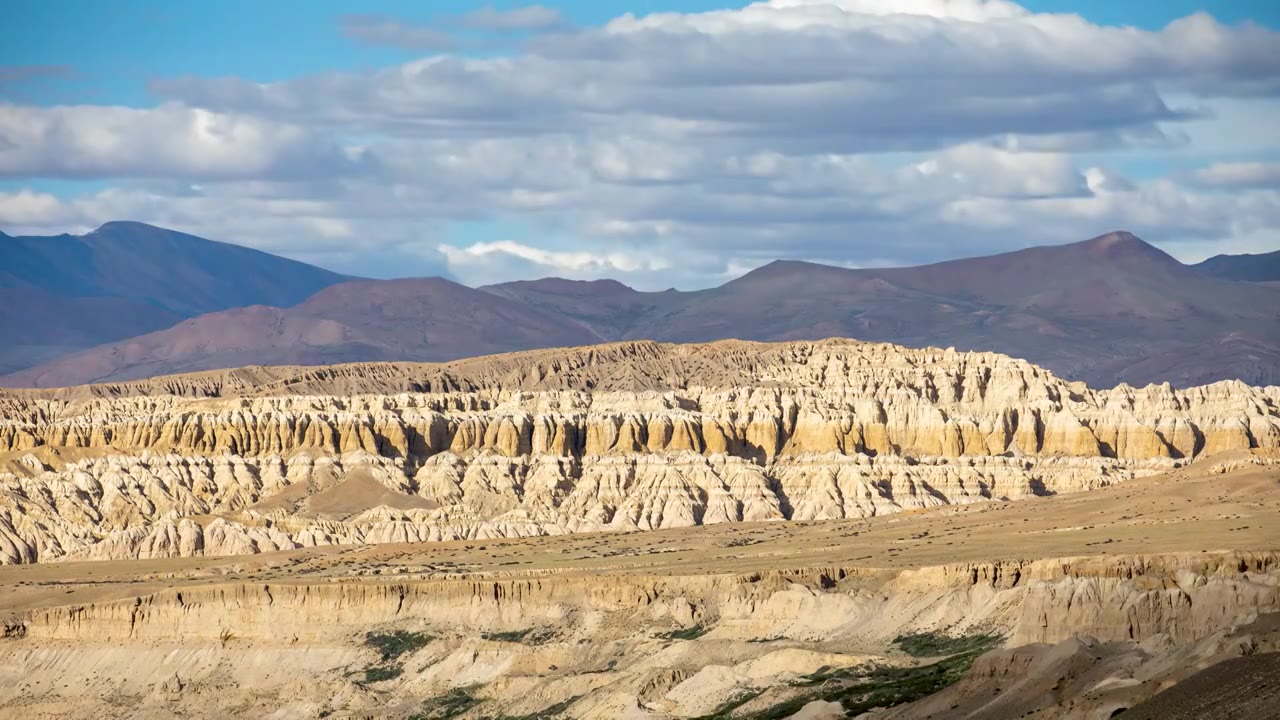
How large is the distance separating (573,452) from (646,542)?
29.6 metres

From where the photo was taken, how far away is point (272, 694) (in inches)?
4454

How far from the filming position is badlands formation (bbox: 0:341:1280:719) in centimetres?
9044

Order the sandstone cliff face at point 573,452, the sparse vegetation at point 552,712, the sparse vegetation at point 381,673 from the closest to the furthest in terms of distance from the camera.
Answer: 1. the sparse vegetation at point 552,712
2. the sparse vegetation at point 381,673
3. the sandstone cliff face at point 573,452

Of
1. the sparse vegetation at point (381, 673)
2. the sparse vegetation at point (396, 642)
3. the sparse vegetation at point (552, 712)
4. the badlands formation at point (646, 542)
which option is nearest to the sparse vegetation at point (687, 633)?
the badlands formation at point (646, 542)

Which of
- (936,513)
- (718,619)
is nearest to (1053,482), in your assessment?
(936,513)

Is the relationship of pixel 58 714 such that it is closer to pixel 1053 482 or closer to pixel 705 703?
pixel 705 703

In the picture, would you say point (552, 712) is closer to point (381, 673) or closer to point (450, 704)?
point (450, 704)

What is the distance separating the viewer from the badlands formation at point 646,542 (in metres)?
90.4

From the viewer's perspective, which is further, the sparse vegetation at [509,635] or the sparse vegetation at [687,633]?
the sparse vegetation at [509,635]

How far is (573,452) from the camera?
176125 millimetres

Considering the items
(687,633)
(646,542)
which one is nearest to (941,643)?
(687,633)

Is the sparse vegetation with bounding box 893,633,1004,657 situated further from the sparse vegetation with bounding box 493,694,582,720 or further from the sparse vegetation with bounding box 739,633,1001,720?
the sparse vegetation with bounding box 493,694,582,720

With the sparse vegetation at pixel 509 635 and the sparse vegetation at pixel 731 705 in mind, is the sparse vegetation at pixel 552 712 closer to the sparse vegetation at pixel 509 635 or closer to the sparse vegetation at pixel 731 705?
the sparse vegetation at pixel 731 705

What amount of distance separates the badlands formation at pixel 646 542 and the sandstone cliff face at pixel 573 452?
0.94 feet
